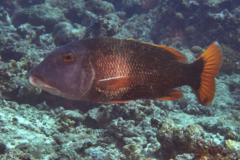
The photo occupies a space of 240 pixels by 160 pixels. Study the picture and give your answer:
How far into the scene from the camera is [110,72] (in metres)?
1.67

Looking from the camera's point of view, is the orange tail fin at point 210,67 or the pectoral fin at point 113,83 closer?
the pectoral fin at point 113,83

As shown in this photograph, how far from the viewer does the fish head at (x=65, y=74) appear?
163cm

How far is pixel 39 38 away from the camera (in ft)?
31.7

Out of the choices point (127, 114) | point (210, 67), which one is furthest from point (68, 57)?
point (127, 114)

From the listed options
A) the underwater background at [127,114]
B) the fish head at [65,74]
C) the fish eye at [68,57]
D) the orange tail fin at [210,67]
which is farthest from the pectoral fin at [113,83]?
the underwater background at [127,114]

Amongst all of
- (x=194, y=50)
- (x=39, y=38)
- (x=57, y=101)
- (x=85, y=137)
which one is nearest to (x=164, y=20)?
(x=194, y=50)

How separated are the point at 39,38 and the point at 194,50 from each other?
983 cm

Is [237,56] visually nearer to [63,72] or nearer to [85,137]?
[85,137]

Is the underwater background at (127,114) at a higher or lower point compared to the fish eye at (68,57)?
lower

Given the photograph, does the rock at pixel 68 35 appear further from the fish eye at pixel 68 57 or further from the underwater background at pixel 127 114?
the fish eye at pixel 68 57

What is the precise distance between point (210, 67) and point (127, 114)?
2856 mm

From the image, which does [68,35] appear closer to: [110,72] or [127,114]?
[127,114]

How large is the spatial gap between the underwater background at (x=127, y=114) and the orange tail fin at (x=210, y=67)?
80 centimetres

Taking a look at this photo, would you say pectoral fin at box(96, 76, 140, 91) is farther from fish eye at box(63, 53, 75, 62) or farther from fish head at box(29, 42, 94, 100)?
fish eye at box(63, 53, 75, 62)
